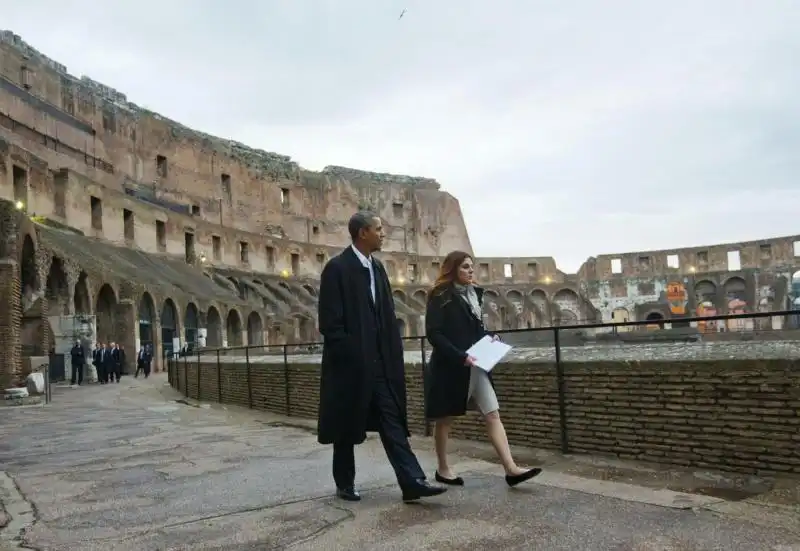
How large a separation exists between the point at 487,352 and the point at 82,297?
2089cm

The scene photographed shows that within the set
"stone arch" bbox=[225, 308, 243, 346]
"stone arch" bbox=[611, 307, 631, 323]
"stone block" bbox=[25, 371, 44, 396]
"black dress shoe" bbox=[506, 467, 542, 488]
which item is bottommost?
"black dress shoe" bbox=[506, 467, 542, 488]

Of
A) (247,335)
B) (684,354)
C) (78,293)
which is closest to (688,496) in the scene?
(684,354)

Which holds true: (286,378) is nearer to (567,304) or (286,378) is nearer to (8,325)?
(8,325)

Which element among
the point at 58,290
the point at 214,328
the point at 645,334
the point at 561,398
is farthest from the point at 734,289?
the point at 561,398

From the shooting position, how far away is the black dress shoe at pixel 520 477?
13.8 ft

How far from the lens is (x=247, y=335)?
35.5 metres

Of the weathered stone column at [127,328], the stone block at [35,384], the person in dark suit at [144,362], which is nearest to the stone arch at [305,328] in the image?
the weathered stone column at [127,328]

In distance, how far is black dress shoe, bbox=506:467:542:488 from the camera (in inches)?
166

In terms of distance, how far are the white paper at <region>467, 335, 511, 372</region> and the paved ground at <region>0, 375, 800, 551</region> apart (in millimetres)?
750

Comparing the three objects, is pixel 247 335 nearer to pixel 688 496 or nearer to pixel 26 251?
pixel 26 251

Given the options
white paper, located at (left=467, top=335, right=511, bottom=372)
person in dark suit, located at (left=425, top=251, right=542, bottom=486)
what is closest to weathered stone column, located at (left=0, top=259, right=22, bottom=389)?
person in dark suit, located at (left=425, top=251, right=542, bottom=486)

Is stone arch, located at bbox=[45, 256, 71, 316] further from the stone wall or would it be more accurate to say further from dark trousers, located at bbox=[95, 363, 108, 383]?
the stone wall

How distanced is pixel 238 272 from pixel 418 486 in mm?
39876

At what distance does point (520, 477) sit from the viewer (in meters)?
4.27
